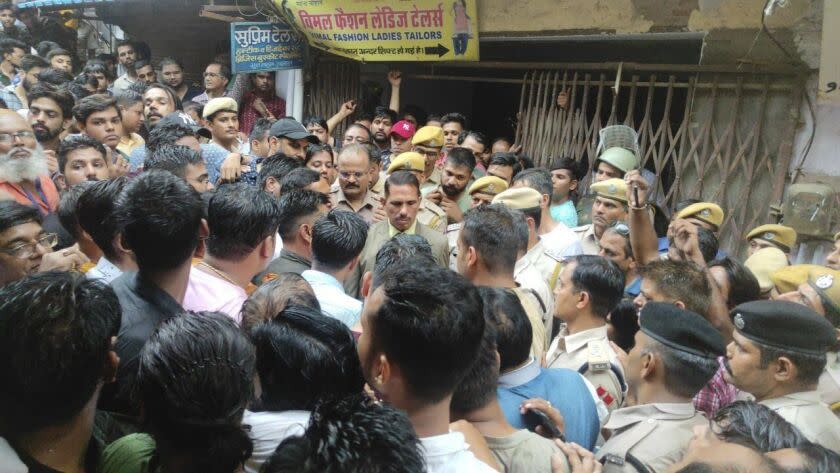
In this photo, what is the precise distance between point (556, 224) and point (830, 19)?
220 cm

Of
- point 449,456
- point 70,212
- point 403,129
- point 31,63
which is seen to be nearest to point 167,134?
point 70,212

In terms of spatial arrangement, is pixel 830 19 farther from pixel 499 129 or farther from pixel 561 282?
pixel 499 129

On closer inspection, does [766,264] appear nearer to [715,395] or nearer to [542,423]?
[715,395]

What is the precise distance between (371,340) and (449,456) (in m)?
0.38

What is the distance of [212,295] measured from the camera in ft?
8.36

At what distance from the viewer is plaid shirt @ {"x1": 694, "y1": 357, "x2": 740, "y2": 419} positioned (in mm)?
2820

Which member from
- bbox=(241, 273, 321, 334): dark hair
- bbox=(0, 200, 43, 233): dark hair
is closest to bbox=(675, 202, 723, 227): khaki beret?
bbox=(241, 273, 321, 334): dark hair

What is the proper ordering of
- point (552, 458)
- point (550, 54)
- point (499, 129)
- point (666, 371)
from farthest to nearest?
point (499, 129) → point (550, 54) → point (666, 371) → point (552, 458)

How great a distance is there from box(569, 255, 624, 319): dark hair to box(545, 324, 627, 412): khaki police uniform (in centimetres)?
12

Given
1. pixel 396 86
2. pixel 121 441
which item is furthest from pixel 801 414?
pixel 396 86

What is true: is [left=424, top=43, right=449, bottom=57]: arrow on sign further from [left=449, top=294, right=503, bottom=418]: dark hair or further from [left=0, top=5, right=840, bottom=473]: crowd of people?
[left=449, top=294, right=503, bottom=418]: dark hair

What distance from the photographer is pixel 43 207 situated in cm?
390

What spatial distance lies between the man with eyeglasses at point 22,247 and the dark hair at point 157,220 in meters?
0.70

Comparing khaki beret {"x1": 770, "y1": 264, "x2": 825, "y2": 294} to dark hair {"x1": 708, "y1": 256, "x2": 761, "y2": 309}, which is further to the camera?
dark hair {"x1": 708, "y1": 256, "x2": 761, "y2": 309}
